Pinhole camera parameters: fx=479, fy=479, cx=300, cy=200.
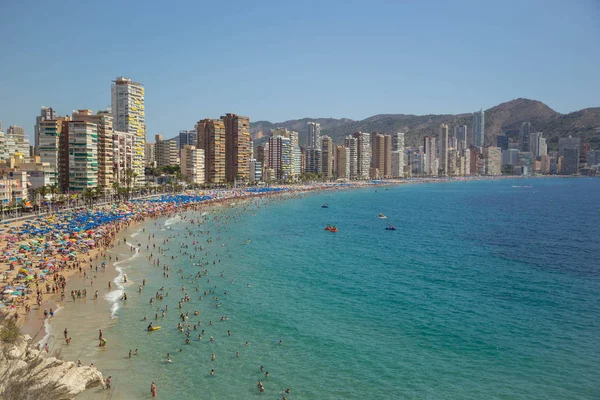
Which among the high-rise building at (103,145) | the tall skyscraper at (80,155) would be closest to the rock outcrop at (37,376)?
the tall skyscraper at (80,155)

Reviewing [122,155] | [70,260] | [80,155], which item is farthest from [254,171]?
[70,260]

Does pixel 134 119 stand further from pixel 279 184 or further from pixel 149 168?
pixel 279 184

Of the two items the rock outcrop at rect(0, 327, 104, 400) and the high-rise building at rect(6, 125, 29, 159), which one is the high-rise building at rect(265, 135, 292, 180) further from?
the rock outcrop at rect(0, 327, 104, 400)

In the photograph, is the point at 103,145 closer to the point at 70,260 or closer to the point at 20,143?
the point at 20,143

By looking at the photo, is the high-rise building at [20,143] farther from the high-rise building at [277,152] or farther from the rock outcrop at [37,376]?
the rock outcrop at [37,376]

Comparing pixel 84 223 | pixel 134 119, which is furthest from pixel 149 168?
pixel 84 223

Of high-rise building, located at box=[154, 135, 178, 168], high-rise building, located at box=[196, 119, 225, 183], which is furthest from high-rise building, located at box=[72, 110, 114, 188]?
high-rise building, located at box=[154, 135, 178, 168]
